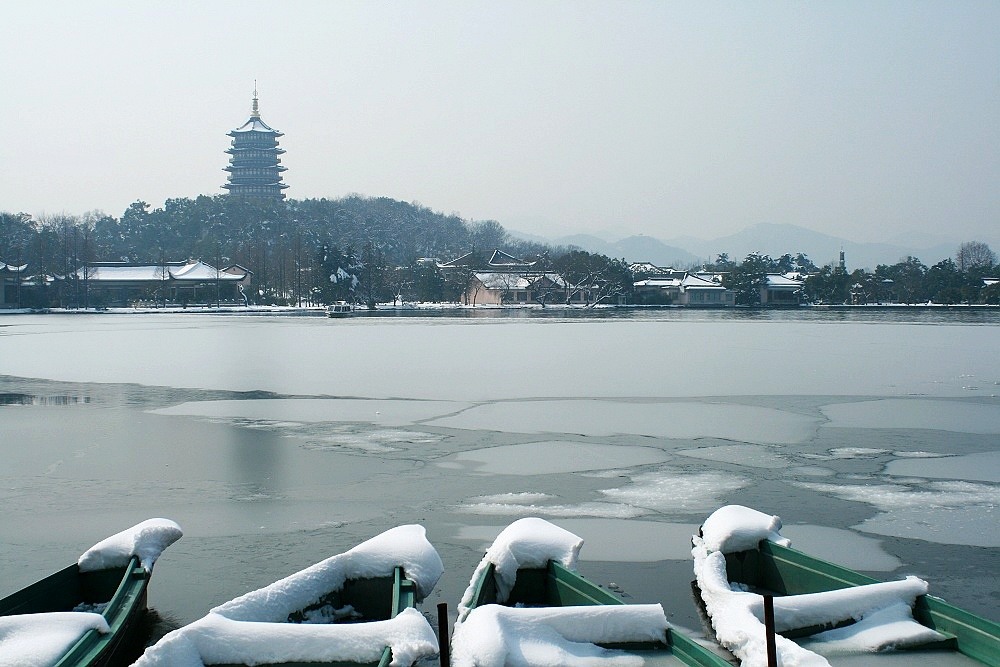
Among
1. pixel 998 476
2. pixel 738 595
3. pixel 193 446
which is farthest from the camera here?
pixel 193 446

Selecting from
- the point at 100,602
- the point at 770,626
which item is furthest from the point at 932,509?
the point at 100,602

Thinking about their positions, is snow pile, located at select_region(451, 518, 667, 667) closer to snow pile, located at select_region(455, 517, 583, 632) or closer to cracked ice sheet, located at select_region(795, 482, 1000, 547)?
snow pile, located at select_region(455, 517, 583, 632)

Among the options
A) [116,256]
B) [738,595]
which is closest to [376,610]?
[738,595]

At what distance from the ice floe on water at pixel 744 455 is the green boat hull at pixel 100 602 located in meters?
6.69

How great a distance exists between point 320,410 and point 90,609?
9.23m

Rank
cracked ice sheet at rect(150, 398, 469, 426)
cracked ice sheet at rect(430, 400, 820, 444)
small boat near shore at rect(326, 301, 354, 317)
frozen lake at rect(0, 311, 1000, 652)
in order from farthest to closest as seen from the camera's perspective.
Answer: small boat near shore at rect(326, 301, 354, 317) < cracked ice sheet at rect(150, 398, 469, 426) < cracked ice sheet at rect(430, 400, 820, 444) < frozen lake at rect(0, 311, 1000, 652)

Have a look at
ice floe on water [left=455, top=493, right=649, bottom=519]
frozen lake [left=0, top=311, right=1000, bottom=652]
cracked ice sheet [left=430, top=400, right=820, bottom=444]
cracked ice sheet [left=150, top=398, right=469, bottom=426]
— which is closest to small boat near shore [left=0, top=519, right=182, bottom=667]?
frozen lake [left=0, top=311, right=1000, bottom=652]

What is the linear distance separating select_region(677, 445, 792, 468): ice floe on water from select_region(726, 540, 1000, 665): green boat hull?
14.1 feet

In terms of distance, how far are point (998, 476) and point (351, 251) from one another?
63581 mm

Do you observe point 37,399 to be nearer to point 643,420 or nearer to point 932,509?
point 643,420

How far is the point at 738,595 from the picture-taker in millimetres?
5059

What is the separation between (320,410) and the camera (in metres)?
14.6

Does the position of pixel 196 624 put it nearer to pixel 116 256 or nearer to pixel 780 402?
pixel 780 402

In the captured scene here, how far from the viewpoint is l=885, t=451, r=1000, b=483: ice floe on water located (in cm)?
944
